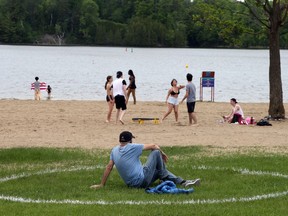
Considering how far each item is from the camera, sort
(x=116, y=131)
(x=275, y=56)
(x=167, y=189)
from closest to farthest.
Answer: (x=167, y=189) → (x=116, y=131) → (x=275, y=56)

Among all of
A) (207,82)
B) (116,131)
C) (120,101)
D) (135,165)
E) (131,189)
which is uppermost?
(135,165)

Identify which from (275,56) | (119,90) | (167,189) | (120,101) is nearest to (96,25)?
(275,56)

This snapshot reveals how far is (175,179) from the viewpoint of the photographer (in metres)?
12.0

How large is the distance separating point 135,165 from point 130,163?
0.42 feet

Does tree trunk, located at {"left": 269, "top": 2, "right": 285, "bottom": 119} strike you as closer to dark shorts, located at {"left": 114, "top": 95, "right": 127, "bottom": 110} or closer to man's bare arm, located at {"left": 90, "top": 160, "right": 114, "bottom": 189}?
dark shorts, located at {"left": 114, "top": 95, "right": 127, "bottom": 110}

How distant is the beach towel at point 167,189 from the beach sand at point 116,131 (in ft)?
20.3

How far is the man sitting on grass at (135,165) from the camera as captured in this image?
11.6 meters

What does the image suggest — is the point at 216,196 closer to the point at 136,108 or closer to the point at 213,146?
the point at 213,146

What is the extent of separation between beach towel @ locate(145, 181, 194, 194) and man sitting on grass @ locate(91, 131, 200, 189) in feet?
1.18

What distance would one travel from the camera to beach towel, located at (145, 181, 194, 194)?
442 inches

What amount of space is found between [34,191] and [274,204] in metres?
3.69

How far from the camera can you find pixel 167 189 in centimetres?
1131

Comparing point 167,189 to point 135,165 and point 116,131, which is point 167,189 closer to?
point 135,165

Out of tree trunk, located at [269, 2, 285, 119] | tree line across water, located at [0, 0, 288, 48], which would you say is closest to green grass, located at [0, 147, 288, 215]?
tree trunk, located at [269, 2, 285, 119]
